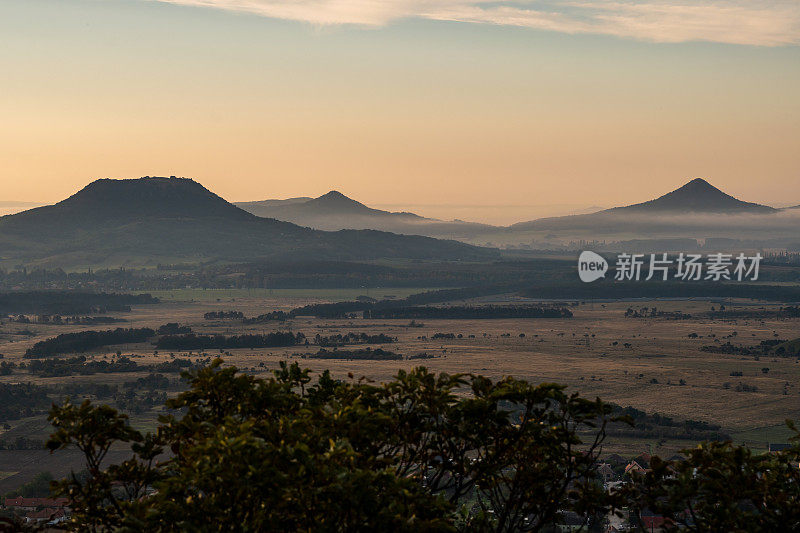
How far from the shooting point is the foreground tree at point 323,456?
1559 centimetres

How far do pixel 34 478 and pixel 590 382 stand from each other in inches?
4016

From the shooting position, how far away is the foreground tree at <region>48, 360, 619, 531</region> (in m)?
15.6

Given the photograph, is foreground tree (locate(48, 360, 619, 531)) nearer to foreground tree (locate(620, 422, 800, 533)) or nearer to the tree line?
the tree line

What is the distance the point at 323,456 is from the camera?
52.2 ft

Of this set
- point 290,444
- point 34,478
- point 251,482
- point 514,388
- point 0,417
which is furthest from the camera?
point 0,417

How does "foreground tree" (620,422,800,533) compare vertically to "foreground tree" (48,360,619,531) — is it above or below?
below

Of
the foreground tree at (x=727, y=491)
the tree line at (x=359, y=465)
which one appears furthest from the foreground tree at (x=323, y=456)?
the foreground tree at (x=727, y=491)

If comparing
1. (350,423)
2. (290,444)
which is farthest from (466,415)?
(290,444)

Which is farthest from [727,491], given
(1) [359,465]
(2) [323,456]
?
(2) [323,456]

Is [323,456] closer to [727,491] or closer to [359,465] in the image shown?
[359,465]

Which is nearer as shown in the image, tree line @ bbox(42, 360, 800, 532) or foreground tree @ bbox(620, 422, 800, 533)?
tree line @ bbox(42, 360, 800, 532)

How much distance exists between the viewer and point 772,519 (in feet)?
62.6

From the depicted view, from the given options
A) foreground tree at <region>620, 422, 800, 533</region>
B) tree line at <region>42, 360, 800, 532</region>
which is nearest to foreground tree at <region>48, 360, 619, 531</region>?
tree line at <region>42, 360, 800, 532</region>

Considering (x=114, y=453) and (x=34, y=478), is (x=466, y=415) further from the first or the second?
(x=114, y=453)
